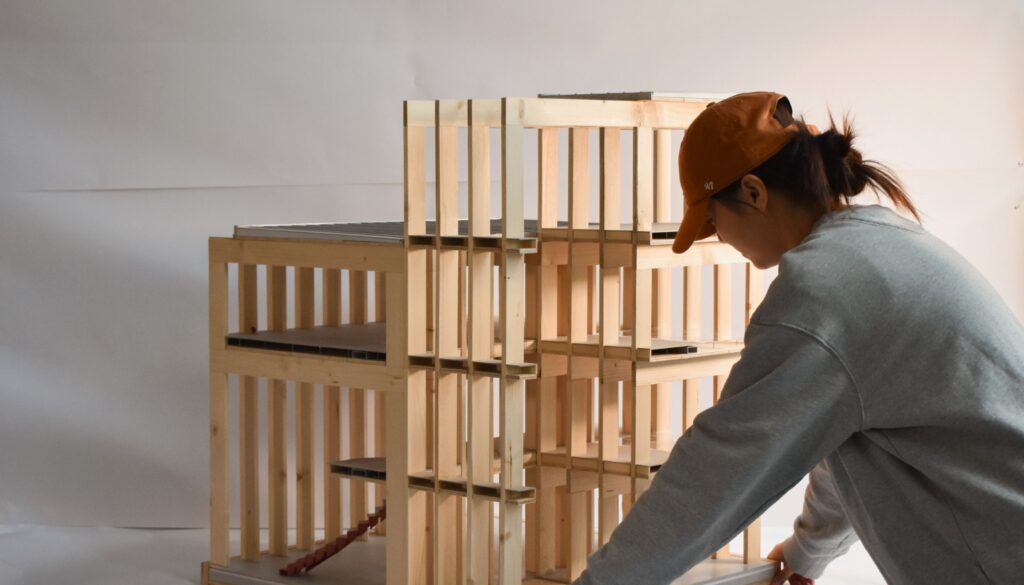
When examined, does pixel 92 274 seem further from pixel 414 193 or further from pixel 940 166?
pixel 940 166

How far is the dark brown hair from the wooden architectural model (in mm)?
961

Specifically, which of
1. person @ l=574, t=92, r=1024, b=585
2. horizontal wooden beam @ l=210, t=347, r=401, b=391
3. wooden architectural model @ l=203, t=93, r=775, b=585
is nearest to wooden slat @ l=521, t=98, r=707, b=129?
wooden architectural model @ l=203, t=93, r=775, b=585

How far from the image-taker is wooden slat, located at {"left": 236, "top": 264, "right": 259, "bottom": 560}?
3197 millimetres

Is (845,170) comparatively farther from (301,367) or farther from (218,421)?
(218,421)

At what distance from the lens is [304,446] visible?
3.36 m

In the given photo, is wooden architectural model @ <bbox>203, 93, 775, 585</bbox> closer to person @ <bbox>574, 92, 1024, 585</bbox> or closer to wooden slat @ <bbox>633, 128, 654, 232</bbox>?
wooden slat @ <bbox>633, 128, 654, 232</bbox>

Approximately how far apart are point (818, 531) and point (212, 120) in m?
2.25

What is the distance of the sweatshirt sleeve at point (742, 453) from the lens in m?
1.49

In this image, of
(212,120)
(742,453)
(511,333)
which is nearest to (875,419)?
(742,453)

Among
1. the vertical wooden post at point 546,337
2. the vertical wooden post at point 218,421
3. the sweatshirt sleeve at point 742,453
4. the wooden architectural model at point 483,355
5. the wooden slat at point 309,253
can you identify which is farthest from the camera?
the vertical wooden post at point 218,421

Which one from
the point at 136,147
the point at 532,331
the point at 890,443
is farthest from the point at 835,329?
the point at 136,147

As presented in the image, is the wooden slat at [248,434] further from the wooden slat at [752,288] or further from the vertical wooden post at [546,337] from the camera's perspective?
the wooden slat at [752,288]


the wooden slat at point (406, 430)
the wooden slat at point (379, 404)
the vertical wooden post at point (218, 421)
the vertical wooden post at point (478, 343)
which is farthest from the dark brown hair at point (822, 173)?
the wooden slat at point (379, 404)

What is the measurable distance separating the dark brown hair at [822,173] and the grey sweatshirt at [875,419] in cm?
9
